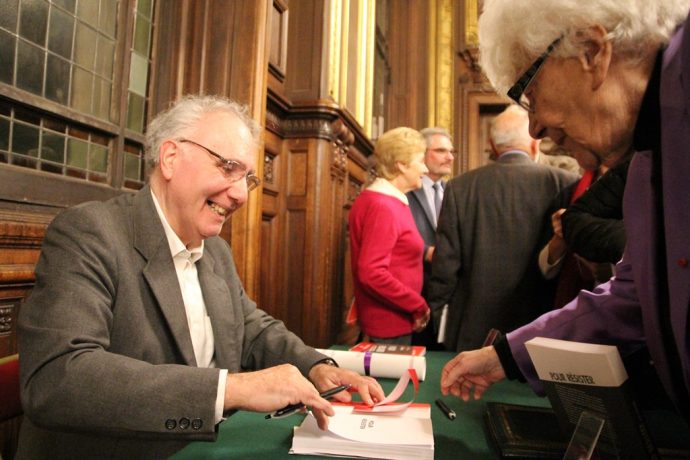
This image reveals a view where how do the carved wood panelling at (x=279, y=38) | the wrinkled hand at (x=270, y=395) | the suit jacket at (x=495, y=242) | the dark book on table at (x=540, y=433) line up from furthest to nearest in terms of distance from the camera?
the carved wood panelling at (x=279, y=38), the suit jacket at (x=495, y=242), the wrinkled hand at (x=270, y=395), the dark book on table at (x=540, y=433)

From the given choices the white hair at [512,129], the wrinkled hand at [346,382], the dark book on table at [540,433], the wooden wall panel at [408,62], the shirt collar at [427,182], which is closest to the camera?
the dark book on table at [540,433]

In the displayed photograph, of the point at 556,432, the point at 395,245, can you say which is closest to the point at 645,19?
the point at 556,432

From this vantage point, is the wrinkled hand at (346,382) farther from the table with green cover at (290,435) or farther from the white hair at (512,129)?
the white hair at (512,129)

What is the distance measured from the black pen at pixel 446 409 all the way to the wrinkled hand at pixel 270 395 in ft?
0.93

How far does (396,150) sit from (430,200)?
0.68 meters

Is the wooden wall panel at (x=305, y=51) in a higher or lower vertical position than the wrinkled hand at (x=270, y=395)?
higher

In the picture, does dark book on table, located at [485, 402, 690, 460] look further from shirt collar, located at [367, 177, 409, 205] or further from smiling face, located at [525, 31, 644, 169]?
shirt collar, located at [367, 177, 409, 205]

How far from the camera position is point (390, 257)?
9.01 feet

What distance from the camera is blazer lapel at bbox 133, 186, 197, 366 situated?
1.33 meters

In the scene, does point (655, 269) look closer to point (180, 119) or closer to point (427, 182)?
point (180, 119)

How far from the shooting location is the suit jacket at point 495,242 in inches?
98.0

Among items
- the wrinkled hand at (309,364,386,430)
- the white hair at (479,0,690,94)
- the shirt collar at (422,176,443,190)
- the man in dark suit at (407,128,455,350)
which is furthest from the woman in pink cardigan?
the white hair at (479,0,690,94)

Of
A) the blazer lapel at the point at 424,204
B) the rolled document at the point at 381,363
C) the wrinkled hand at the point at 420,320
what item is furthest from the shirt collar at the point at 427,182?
the rolled document at the point at 381,363

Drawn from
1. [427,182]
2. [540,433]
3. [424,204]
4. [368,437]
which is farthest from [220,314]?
[427,182]
